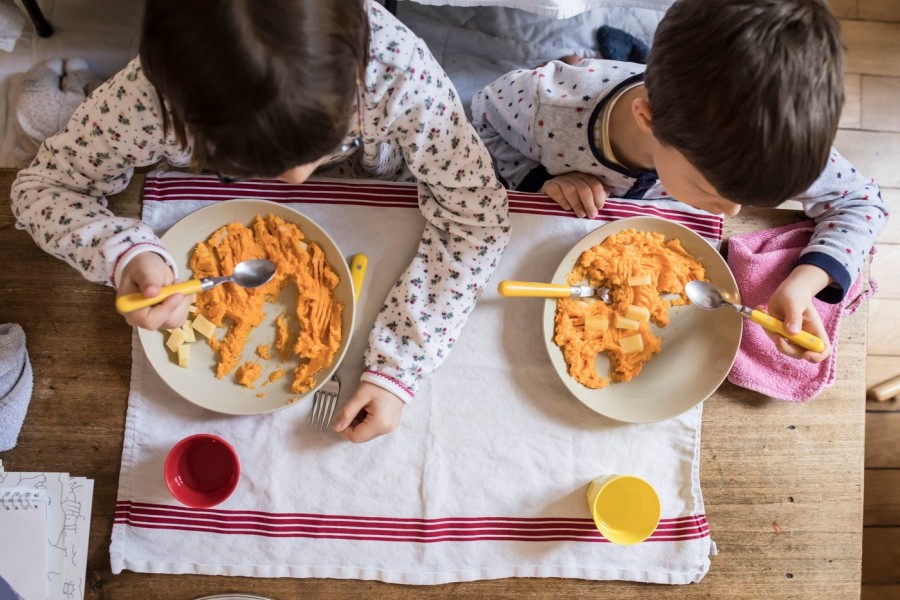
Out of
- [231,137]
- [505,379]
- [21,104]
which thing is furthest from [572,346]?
[21,104]

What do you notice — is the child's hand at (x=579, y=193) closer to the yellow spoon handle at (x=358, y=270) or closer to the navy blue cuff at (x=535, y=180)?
the navy blue cuff at (x=535, y=180)

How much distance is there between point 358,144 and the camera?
3.31 feet

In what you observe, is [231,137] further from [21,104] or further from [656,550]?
[656,550]

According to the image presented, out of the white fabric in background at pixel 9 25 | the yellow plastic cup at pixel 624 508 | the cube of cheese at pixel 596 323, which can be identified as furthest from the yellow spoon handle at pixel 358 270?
the white fabric in background at pixel 9 25

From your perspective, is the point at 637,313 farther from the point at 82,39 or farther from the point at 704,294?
the point at 82,39

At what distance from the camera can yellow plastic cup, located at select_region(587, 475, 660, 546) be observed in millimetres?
942

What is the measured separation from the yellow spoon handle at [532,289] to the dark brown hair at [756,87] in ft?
0.92

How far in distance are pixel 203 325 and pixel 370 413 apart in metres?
0.27

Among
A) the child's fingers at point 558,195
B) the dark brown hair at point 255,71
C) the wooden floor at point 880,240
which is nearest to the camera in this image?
the dark brown hair at point 255,71

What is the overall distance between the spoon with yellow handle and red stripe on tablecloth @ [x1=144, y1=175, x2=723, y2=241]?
0.42ft

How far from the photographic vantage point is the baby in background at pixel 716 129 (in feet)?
2.38

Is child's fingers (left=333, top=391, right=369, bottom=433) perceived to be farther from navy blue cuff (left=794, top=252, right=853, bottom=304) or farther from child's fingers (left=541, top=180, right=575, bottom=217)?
navy blue cuff (left=794, top=252, right=853, bottom=304)

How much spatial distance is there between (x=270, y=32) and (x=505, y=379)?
597mm

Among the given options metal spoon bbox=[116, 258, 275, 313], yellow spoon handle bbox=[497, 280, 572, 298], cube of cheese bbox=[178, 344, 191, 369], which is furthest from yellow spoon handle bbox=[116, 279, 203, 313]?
yellow spoon handle bbox=[497, 280, 572, 298]
